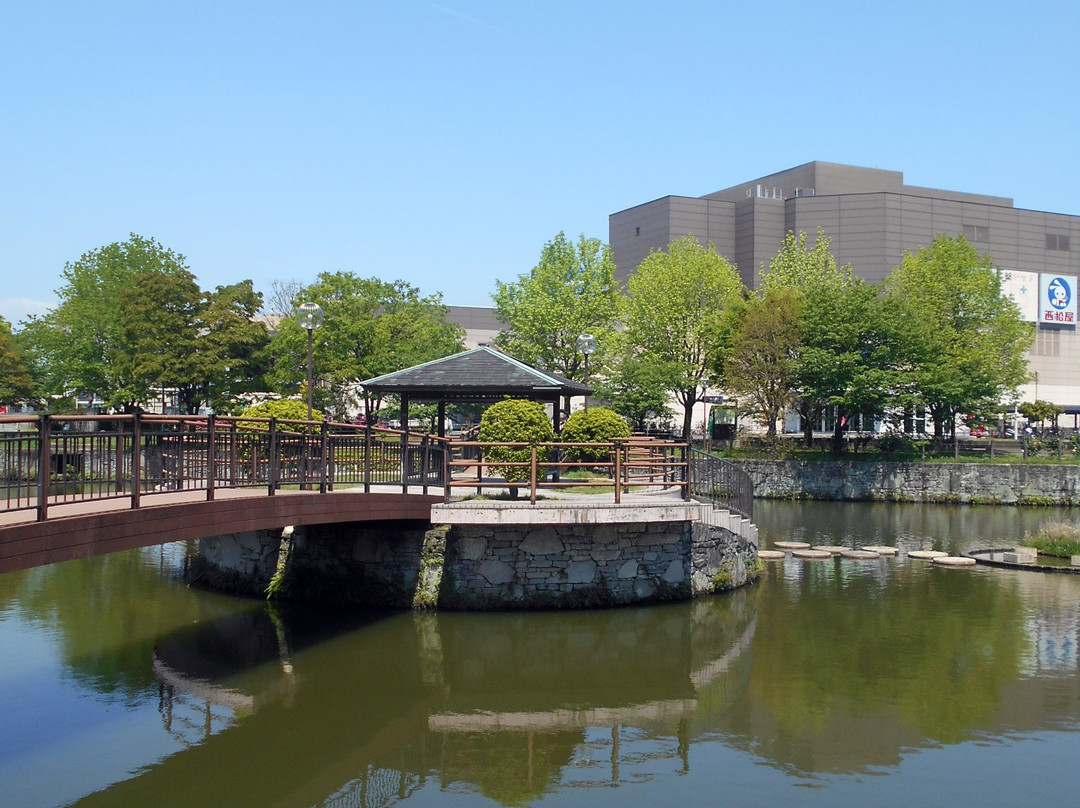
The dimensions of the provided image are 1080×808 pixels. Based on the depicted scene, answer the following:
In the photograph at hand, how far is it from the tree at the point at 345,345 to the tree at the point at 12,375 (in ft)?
48.1

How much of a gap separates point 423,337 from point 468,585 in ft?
91.7

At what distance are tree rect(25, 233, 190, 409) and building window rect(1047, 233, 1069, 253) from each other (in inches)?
2685

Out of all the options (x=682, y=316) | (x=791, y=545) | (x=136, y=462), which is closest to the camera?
(x=136, y=462)

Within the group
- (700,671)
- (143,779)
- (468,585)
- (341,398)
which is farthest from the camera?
(341,398)

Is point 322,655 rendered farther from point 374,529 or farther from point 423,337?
point 423,337

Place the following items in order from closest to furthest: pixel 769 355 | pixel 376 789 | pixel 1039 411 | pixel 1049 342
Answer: pixel 376 789 < pixel 769 355 < pixel 1039 411 < pixel 1049 342

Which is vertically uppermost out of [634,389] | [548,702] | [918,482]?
[634,389]

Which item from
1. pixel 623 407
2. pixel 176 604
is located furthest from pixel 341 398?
pixel 176 604

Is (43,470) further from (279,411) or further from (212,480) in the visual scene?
(279,411)

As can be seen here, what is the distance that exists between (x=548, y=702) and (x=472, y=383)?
9.94 meters

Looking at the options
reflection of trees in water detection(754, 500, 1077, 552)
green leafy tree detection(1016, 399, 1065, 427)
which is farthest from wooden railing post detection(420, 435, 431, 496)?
green leafy tree detection(1016, 399, 1065, 427)

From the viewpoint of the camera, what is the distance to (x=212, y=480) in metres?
11.7

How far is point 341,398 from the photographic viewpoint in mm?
42312

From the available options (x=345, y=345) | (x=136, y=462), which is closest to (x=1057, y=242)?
(x=345, y=345)
